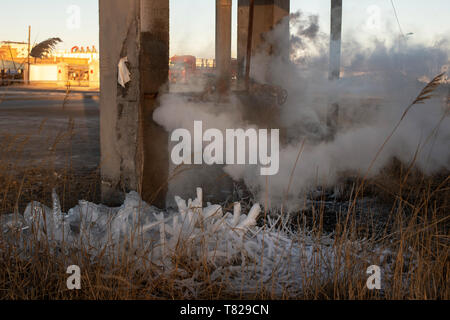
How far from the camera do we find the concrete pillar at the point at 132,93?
4.31m

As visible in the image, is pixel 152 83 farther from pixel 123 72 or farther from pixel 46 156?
pixel 46 156

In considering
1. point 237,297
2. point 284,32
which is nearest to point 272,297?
point 237,297

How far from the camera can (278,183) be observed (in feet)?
16.1

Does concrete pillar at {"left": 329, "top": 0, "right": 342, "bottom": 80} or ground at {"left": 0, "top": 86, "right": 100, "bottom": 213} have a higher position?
concrete pillar at {"left": 329, "top": 0, "right": 342, "bottom": 80}

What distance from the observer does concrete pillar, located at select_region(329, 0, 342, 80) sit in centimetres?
706

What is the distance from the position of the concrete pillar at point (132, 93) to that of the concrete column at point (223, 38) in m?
3.05

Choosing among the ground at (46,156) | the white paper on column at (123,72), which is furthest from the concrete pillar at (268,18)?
the white paper on column at (123,72)

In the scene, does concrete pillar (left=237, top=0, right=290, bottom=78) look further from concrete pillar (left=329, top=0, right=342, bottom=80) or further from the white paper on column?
the white paper on column

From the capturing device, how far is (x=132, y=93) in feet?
14.4

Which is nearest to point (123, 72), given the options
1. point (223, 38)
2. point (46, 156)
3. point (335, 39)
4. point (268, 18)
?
point (268, 18)

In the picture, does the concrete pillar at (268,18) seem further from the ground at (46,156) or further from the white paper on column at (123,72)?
the white paper on column at (123,72)

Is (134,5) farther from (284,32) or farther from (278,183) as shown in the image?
(284,32)

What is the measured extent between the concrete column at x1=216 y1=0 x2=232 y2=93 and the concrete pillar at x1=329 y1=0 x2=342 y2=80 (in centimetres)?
145

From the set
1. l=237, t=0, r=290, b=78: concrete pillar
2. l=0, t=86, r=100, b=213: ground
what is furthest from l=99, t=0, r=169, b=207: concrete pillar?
l=237, t=0, r=290, b=78: concrete pillar
